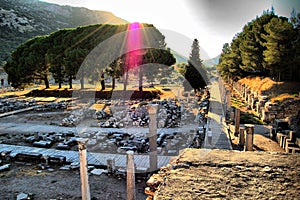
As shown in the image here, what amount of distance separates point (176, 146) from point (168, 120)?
5202 mm

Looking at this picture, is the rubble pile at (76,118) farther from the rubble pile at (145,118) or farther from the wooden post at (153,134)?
the wooden post at (153,134)

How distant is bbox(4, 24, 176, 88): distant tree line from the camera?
2953cm

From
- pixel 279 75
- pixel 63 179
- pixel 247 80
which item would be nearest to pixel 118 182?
pixel 63 179

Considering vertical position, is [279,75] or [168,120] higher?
[279,75]

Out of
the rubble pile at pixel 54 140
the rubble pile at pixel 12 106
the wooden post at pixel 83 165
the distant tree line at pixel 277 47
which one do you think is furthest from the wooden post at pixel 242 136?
the rubble pile at pixel 12 106

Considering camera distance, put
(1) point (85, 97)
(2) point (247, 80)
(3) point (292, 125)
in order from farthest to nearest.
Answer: (2) point (247, 80) → (1) point (85, 97) → (3) point (292, 125)

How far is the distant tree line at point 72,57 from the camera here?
29531 millimetres

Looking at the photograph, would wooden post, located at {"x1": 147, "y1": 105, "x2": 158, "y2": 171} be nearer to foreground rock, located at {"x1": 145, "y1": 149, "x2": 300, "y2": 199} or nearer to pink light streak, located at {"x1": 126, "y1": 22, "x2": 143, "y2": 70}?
foreground rock, located at {"x1": 145, "y1": 149, "x2": 300, "y2": 199}

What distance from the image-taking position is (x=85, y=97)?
106 ft

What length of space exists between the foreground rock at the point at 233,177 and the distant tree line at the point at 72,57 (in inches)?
1045

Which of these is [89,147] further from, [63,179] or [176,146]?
[176,146]

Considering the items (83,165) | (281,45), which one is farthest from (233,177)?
Result: (281,45)

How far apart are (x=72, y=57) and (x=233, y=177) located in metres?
30.1

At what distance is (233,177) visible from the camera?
2.71 metres
